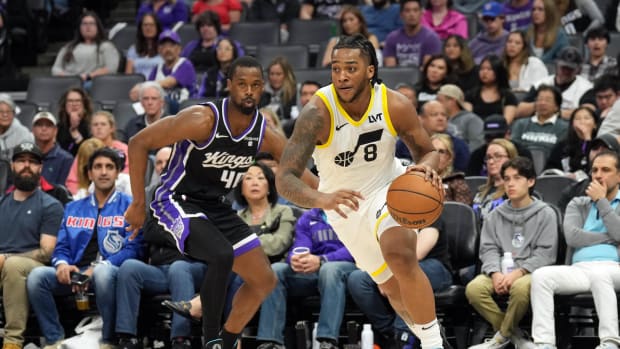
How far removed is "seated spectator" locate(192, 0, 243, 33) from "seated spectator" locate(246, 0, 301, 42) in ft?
0.90

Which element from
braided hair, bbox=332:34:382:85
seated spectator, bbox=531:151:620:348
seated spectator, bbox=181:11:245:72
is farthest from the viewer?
seated spectator, bbox=181:11:245:72

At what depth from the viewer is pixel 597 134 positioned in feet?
31.1

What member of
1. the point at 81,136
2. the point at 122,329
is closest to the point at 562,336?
the point at 122,329

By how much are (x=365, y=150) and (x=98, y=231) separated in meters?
3.34

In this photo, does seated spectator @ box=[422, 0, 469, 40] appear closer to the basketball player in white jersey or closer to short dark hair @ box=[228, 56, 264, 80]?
short dark hair @ box=[228, 56, 264, 80]

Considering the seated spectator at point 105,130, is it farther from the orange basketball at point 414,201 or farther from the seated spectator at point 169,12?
the orange basketball at point 414,201

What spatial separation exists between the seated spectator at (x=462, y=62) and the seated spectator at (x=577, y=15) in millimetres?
1655

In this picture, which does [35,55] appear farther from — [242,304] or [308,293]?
[242,304]

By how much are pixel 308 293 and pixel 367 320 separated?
54cm

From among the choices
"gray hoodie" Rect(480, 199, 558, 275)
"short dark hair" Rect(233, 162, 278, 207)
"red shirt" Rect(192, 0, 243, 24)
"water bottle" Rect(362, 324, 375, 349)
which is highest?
"red shirt" Rect(192, 0, 243, 24)

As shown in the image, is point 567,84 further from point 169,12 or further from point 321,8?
point 169,12

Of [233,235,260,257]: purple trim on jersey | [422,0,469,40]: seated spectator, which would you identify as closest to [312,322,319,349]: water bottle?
[233,235,260,257]: purple trim on jersey

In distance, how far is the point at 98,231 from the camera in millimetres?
9016

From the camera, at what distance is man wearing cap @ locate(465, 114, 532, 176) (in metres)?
9.29
